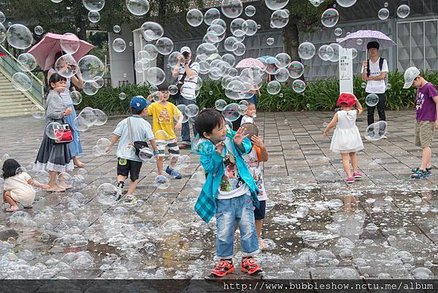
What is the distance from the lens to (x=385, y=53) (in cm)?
2298

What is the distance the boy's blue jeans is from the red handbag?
390cm

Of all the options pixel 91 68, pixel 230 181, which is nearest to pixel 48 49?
pixel 91 68

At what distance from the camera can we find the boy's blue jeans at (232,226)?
4.50 meters

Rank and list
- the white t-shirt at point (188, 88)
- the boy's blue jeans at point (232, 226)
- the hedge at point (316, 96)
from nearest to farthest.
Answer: the boy's blue jeans at point (232, 226) < the white t-shirt at point (188, 88) < the hedge at point (316, 96)

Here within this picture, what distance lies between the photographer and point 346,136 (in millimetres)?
Result: 7891

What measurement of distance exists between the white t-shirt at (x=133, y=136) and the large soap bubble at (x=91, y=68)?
4.25 feet

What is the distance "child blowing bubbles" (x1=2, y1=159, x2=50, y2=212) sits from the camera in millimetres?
6906

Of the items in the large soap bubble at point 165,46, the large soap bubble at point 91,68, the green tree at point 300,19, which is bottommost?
the large soap bubble at point 91,68

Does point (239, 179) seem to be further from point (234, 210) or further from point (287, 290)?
point (287, 290)

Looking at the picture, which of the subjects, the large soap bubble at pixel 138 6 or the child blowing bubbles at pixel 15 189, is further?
the large soap bubble at pixel 138 6

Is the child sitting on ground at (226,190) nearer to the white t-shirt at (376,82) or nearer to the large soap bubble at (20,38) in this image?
the large soap bubble at (20,38)

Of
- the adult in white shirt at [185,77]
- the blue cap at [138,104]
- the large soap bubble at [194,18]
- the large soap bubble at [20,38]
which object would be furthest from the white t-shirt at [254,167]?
the adult in white shirt at [185,77]

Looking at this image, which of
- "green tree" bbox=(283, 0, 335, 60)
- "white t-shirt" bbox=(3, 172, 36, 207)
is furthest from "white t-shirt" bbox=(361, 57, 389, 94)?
"white t-shirt" bbox=(3, 172, 36, 207)

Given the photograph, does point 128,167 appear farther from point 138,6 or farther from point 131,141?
point 138,6
